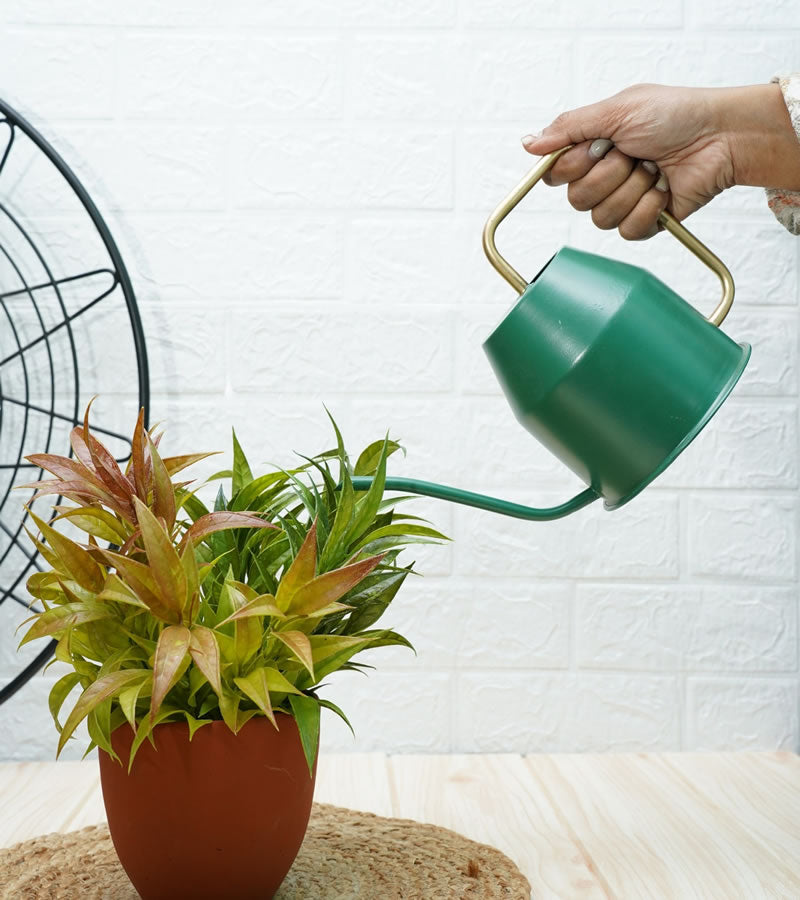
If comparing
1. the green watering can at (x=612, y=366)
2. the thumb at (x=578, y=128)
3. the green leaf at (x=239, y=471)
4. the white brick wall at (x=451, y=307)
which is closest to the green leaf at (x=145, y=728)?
the green leaf at (x=239, y=471)

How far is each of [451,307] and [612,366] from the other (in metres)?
0.62

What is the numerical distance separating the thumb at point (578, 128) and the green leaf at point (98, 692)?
52 centimetres

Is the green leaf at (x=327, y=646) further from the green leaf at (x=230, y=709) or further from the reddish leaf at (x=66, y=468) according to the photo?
the reddish leaf at (x=66, y=468)

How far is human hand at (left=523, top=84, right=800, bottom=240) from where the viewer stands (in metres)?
0.77

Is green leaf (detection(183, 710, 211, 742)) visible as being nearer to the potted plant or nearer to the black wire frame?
the potted plant

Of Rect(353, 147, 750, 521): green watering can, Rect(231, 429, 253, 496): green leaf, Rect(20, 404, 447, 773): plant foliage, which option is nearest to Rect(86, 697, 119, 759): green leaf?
Rect(20, 404, 447, 773): plant foliage

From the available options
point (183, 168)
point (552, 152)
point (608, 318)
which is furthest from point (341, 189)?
point (608, 318)

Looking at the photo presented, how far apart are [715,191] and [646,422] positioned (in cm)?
33

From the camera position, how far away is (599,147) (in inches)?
30.7

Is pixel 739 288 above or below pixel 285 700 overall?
above

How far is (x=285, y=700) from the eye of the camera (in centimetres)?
65

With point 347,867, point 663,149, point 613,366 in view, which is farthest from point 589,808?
point 663,149

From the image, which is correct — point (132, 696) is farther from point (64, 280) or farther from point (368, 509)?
point (64, 280)

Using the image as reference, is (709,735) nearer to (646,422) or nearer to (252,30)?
(646,422)
